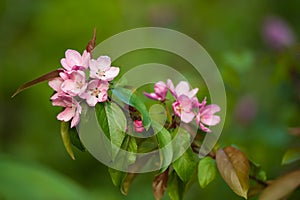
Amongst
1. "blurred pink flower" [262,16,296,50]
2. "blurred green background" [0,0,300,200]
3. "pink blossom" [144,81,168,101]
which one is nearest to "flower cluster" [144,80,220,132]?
"pink blossom" [144,81,168,101]

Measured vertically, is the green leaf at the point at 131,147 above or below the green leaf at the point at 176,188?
above

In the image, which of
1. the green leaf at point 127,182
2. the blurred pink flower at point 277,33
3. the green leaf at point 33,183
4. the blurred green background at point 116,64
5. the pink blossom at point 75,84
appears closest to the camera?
the pink blossom at point 75,84

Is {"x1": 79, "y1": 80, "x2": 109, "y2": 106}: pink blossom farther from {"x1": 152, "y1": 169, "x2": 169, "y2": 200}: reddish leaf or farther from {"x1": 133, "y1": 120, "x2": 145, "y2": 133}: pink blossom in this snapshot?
{"x1": 152, "y1": 169, "x2": 169, "y2": 200}: reddish leaf

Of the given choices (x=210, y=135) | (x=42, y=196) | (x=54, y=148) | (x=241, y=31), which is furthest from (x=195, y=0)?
(x=210, y=135)

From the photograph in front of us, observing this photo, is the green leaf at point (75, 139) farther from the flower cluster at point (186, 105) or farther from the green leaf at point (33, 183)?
the green leaf at point (33, 183)

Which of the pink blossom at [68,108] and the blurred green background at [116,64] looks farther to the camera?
the blurred green background at [116,64]

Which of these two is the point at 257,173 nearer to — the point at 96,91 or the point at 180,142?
the point at 180,142

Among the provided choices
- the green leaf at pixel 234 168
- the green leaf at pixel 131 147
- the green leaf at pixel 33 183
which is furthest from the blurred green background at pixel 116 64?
the green leaf at pixel 131 147
